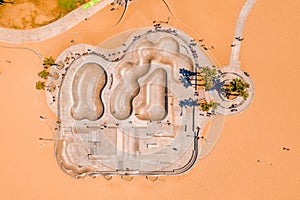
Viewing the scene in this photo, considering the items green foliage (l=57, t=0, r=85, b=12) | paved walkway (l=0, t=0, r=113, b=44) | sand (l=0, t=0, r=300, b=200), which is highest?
green foliage (l=57, t=0, r=85, b=12)

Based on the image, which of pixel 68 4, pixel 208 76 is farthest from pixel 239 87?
pixel 68 4

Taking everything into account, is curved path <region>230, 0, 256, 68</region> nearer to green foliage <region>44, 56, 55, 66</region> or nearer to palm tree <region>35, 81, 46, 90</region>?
green foliage <region>44, 56, 55, 66</region>

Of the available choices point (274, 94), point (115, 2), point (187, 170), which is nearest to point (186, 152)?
point (187, 170)

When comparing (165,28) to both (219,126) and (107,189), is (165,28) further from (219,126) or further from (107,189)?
(107,189)

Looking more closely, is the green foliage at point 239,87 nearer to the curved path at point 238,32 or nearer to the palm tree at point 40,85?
the curved path at point 238,32

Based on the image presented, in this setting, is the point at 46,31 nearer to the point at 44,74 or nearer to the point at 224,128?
the point at 44,74

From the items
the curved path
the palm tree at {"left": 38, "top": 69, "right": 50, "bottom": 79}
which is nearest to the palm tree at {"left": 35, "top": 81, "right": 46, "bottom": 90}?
the palm tree at {"left": 38, "top": 69, "right": 50, "bottom": 79}

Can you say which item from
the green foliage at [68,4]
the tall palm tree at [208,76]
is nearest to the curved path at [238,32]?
the tall palm tree at [208,76]
